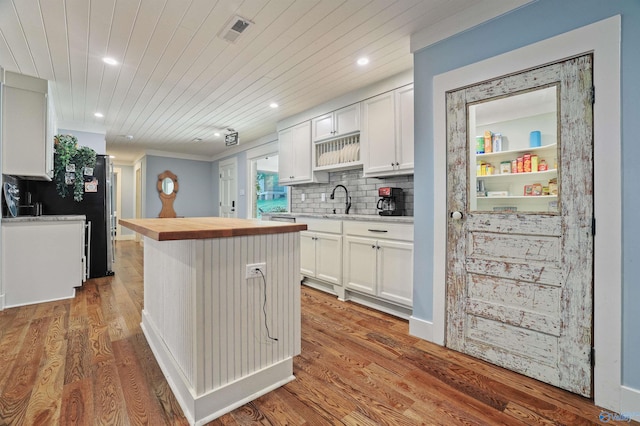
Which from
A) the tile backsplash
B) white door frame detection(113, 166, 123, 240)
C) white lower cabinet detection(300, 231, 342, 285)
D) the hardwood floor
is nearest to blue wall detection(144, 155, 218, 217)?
white door frame detection(113, 166, 123, 240)

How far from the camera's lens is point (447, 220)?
2.23 meters

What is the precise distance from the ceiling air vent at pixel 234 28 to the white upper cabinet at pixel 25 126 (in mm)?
2360

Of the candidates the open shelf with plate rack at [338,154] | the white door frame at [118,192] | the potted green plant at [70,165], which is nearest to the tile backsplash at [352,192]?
the open shelf with plate rack at [338,154]

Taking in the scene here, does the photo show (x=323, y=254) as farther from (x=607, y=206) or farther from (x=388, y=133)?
(x=607, y=206)

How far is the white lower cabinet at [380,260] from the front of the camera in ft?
8.91

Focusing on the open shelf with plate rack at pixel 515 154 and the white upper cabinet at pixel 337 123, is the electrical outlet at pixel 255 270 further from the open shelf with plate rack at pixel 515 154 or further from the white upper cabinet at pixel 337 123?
the white upper cabinet at pixel 337 123

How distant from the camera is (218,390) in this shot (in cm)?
150

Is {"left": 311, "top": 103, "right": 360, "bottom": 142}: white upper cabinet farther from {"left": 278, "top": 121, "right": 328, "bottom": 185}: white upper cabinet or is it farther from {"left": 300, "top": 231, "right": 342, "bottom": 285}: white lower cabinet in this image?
{"left": 300, "top": 231, "right": 342, "bottom": 285}: white lower cabinet

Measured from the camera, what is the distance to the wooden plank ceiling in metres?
2.08

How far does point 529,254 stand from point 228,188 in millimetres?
6535

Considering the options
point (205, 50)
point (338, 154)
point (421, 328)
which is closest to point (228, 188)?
point (338, 154)

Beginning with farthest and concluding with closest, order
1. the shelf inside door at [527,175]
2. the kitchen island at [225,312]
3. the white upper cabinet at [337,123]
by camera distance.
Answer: the white upper cabinet at [337,123]
the shelf inside door at [527,175]
the kitchen island at [225,312]

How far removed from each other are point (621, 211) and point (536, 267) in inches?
20.0

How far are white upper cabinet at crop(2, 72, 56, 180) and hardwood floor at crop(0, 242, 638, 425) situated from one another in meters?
1.58
